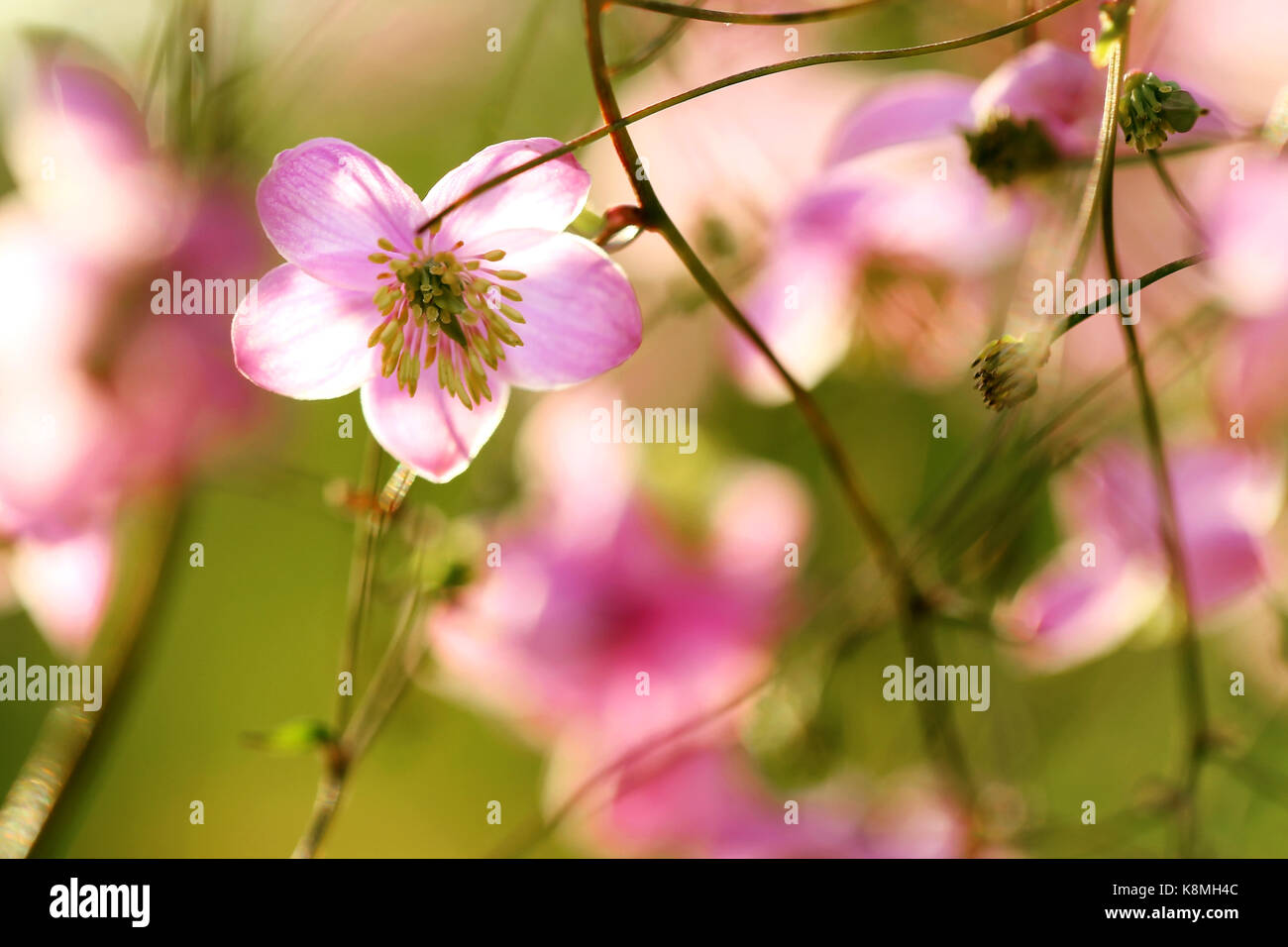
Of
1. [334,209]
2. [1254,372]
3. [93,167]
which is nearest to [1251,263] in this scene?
[1254,372]

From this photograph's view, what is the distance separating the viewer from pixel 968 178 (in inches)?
14.7

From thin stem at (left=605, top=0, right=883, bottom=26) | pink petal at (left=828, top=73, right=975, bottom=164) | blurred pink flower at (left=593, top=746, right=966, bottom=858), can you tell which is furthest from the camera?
blurred pink flower at (left=593, top=746, right=966, bottom=858)

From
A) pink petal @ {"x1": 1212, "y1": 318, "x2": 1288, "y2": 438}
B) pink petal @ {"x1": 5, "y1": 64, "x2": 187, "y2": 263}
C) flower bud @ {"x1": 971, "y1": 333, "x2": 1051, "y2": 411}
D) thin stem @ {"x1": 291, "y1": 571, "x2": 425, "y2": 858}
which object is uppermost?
pink petal @ {"x1": 5, "y1": 64, "x2": 187, "y2": 263}

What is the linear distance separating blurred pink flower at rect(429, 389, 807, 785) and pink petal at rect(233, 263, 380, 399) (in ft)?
0.54

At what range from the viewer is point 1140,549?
413mm

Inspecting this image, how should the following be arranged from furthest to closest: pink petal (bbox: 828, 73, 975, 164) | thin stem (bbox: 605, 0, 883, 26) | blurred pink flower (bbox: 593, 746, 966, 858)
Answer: blurred pink flower (bbox: 593, 746, 966, 858) < pink petal (bbox: 828, 73, 975, 164) < thin stem (bbox: 605, 0, 883, 26)

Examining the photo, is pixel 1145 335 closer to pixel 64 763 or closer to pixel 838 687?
pixel 838 687

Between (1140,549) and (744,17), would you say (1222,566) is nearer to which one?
(1140,549)

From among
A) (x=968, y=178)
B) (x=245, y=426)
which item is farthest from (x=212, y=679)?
(x=968, y=178)

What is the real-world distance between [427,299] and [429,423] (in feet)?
0.12

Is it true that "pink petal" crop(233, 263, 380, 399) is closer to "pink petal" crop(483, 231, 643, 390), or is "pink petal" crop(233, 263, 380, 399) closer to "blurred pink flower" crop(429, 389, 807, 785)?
"pink petal" crop(483, 231, 643, 390)

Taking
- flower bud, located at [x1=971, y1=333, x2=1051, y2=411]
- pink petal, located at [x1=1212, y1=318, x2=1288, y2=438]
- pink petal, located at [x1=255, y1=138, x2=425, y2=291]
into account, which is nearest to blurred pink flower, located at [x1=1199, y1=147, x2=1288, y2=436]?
pink petal, located at [x1=1212, y1=318, x2=1288, y2=438]

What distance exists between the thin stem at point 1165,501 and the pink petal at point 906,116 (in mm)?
60

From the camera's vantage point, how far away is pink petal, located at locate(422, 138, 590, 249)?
0.28 metres
